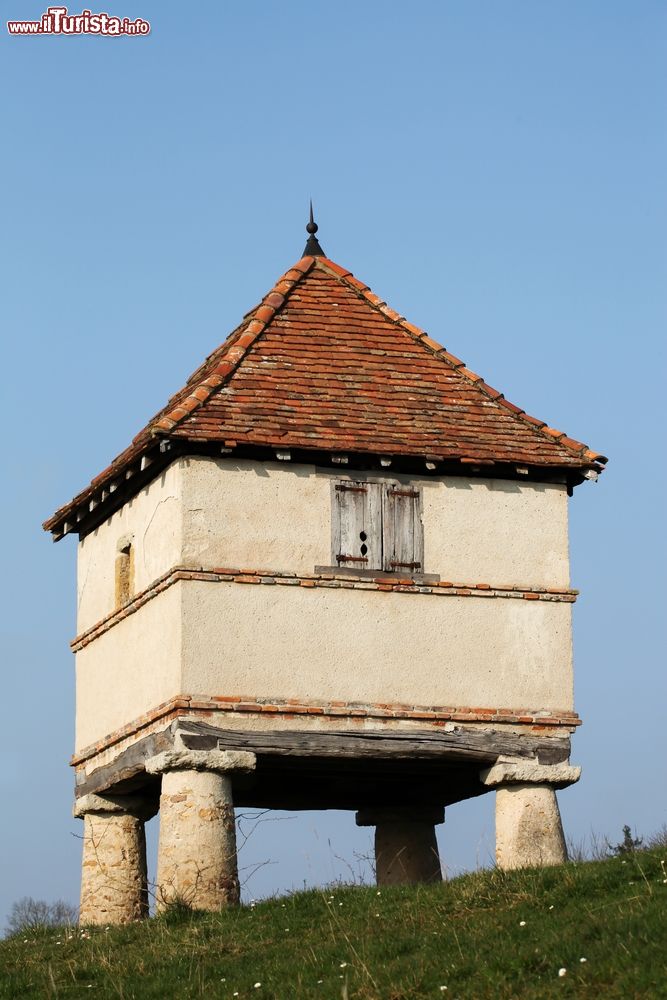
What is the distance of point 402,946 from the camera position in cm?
1783

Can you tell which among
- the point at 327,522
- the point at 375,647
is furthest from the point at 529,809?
the point at 327,522

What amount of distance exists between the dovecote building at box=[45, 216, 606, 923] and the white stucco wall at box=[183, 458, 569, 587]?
0.03 m

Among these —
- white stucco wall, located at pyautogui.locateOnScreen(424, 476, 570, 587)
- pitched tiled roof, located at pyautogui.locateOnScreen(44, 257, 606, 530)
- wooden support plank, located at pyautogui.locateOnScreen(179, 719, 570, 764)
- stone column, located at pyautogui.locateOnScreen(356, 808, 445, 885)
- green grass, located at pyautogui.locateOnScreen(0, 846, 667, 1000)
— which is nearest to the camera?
green grass, located at pyautogui.locateOnScreen(0, 846, 667, 1000)

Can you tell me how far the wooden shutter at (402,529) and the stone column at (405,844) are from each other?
4872 mm

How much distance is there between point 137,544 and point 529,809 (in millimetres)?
5593

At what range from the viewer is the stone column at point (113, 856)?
24.5m

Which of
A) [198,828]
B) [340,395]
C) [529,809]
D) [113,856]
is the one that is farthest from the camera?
[113,856]

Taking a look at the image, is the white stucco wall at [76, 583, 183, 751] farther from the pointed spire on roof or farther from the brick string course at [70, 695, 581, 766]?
the pointed spire on roof

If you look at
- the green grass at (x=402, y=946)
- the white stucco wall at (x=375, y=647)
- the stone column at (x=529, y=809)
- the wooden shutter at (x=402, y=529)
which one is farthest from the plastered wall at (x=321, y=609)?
the green grass at (x=402, y=946)

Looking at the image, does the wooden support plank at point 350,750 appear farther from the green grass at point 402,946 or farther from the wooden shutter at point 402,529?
the wooden shutter at point 402,529

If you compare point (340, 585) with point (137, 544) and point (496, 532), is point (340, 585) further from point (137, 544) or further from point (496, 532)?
point (137, 544)

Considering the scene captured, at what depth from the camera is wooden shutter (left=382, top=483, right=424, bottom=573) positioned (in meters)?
23.3

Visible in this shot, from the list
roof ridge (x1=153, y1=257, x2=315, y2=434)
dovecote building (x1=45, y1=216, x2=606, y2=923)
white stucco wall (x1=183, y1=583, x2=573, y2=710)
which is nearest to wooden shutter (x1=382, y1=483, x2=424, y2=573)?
dovecote building (x1=45, y1=216, x2=606, y2=923)

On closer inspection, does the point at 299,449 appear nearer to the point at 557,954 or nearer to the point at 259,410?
the point at 259,410
